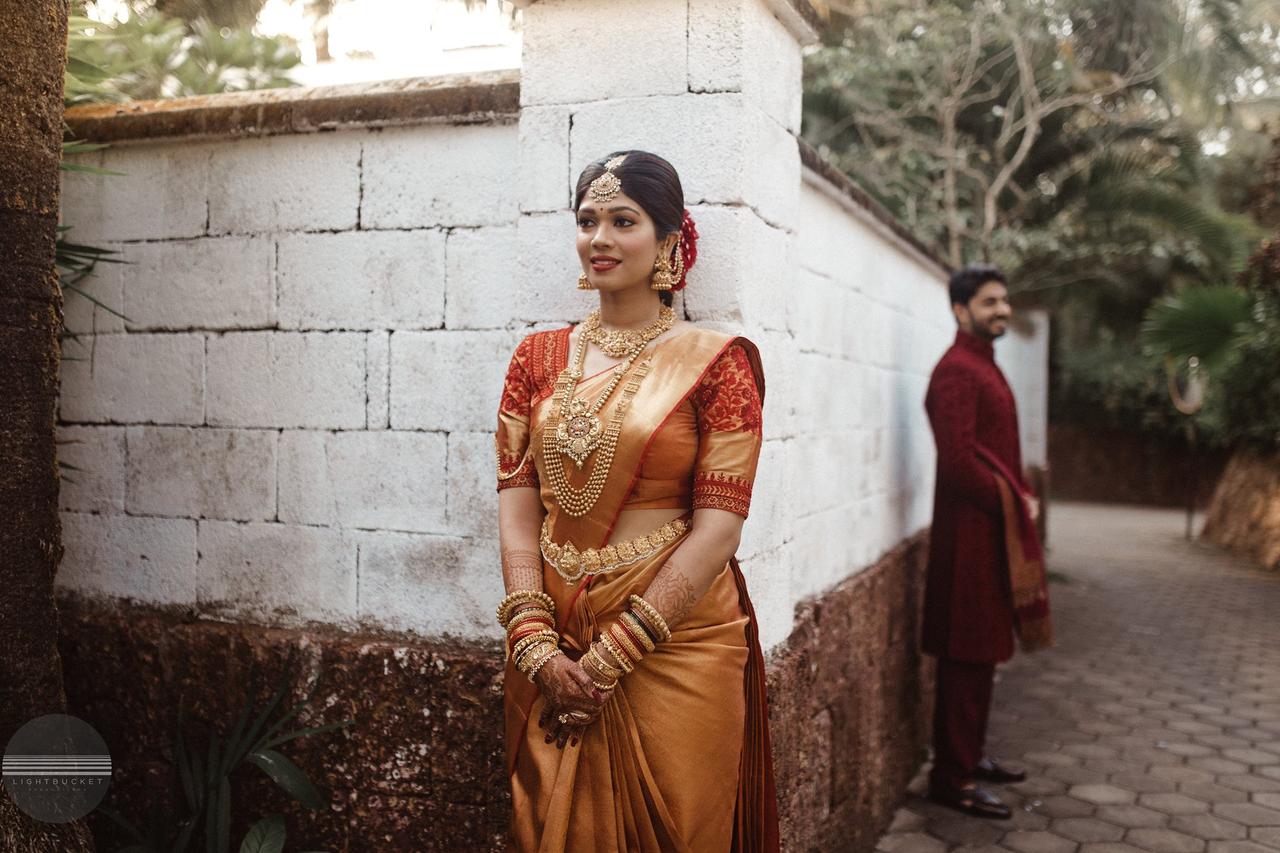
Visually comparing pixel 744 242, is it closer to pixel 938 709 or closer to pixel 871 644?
pixel 871 644

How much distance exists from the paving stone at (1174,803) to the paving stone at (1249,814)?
69 mm

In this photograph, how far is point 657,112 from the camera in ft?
8.75

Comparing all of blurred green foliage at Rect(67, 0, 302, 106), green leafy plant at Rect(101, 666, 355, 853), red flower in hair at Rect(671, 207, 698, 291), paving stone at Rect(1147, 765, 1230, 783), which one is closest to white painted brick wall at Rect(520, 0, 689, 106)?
red flower in hair at Rect(671, 207, 698, 291)

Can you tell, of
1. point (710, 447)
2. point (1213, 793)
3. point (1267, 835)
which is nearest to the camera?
point (710, 447)

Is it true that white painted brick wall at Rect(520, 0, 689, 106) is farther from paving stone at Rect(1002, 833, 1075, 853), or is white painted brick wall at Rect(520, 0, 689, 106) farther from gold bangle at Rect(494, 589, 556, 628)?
paving stone at Rect(1002, 833, 1075, 853)

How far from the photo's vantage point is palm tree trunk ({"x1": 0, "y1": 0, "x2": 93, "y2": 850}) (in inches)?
94.9

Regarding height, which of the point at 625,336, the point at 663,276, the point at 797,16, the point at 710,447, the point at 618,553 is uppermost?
the point at 797,16

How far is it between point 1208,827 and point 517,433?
339cm

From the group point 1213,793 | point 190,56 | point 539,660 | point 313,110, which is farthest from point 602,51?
point 190,56

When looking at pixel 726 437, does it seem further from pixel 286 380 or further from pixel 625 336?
pixel 286 380

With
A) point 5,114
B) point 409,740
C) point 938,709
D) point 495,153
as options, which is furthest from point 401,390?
point 938,709

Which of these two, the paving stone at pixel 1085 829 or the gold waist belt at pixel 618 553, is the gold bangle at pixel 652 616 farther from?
the paving stone at pixel 1085 829

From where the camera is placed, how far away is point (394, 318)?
10.1ft

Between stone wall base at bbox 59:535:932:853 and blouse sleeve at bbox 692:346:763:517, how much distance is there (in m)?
0.87
